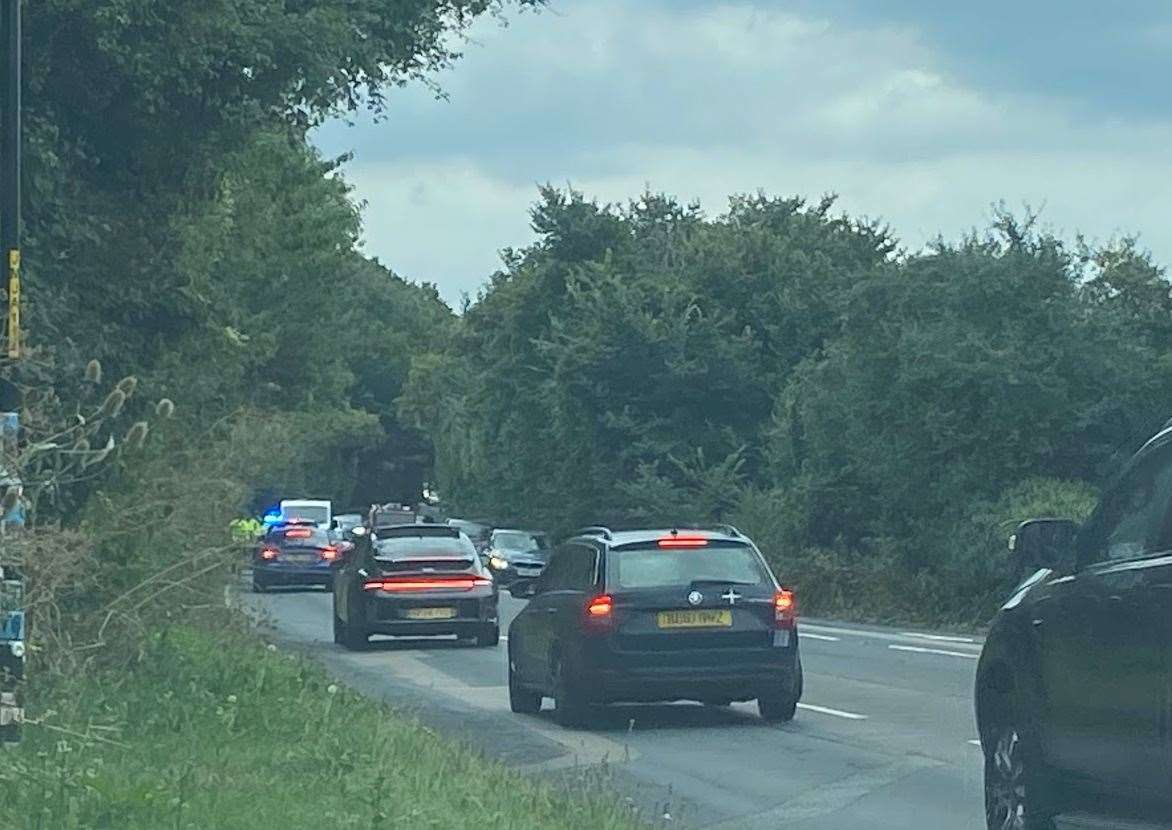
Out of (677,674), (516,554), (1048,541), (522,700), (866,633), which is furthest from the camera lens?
(516,554)

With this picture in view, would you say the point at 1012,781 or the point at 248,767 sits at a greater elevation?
the point at 1012,781

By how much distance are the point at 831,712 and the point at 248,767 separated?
8.11m

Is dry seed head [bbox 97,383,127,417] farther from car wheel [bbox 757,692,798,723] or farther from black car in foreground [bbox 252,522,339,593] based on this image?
black car in foreground [bbox 252,522,339,593]

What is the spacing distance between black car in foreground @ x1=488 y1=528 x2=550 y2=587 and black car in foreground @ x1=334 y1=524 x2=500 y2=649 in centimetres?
2123

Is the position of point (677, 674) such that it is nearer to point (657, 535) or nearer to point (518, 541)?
point (657, 535)

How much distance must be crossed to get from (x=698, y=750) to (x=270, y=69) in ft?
20.9

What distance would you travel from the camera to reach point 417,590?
29.5 m

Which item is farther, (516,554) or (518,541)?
(518,541)

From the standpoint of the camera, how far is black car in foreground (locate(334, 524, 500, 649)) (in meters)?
29.4

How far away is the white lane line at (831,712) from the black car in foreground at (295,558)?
31.4m

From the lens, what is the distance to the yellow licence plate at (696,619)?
17641 millimetres

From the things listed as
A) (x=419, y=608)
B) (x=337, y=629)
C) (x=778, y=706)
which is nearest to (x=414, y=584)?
(x=419, y=608)

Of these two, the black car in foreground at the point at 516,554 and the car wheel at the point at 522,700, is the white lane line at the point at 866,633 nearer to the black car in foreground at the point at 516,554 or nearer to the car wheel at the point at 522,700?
the car wheel at the point at 522,700

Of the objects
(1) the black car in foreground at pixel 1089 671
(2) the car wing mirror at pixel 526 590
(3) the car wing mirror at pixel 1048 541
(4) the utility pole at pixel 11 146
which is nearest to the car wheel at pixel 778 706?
(2) the car wing mirror at pixel 526 590
